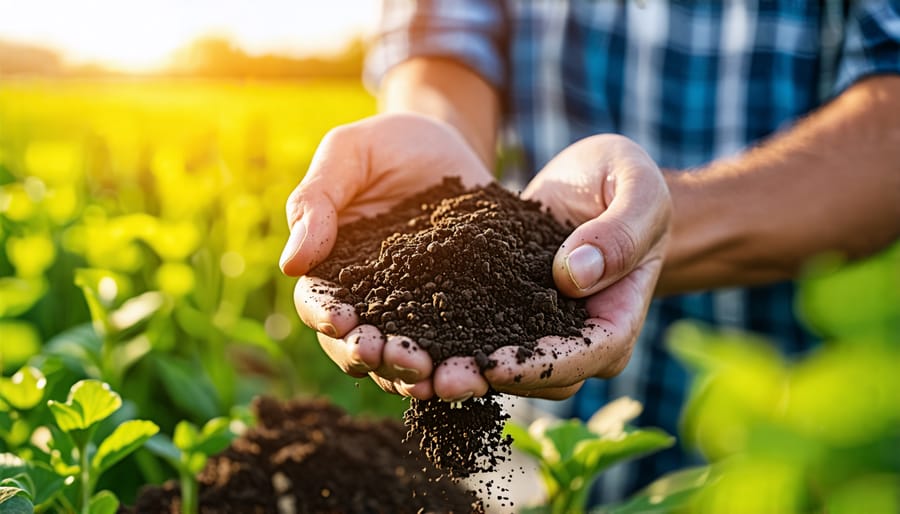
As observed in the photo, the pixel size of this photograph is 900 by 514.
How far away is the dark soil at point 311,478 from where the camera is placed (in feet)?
4.00

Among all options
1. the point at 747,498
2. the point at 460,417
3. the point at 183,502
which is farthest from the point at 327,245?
the point at 747,498

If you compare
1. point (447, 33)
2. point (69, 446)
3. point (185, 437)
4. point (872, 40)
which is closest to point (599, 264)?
point (185, 437)

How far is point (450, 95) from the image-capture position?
1974mm

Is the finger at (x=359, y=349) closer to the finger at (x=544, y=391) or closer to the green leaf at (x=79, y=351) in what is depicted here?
the finger at (x=544, y=391)

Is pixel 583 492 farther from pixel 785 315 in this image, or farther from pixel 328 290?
pixel 785 315

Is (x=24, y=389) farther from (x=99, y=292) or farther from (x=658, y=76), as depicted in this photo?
(x=658, y=76)

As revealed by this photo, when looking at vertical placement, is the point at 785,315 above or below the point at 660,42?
below

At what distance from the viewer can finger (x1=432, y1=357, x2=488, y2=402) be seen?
2.91 ft

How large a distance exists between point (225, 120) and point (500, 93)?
3.44 feet

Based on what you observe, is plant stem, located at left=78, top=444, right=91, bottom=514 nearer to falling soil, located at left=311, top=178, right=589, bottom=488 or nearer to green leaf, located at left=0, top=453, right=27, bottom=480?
green leaf, located at left=0, top=453, right=27, bottom=480

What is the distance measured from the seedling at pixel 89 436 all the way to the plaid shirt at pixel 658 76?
1331 millimetres

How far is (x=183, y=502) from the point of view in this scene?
3.85 ft

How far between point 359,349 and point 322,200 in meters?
0.31

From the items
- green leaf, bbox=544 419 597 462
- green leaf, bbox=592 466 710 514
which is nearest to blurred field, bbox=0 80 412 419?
green leaf, bbox=544 419 597 462
